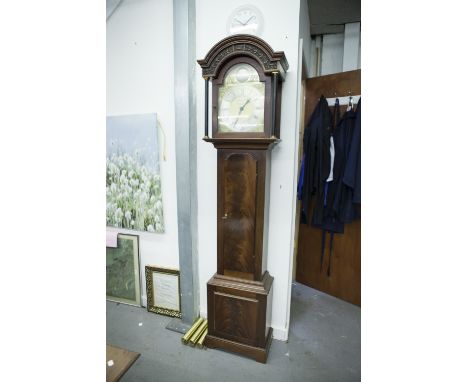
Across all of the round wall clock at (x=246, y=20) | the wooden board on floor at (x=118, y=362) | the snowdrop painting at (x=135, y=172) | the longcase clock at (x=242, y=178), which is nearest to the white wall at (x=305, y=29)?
the round wall clock at (x=246, y=20)

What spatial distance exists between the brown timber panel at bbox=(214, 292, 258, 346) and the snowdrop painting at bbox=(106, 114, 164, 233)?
82cm

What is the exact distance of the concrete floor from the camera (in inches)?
61.7

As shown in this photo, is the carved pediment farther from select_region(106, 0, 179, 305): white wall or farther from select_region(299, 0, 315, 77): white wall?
select_region(106, 0, 179, 305): white wall

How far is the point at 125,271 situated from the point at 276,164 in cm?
171

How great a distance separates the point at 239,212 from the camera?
5.27 ft

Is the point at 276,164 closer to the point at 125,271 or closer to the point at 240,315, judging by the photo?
the point at 240,315

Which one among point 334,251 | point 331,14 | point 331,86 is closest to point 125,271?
point 334,251

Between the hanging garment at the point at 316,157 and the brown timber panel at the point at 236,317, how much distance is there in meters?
1.16

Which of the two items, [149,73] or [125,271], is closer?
[149,73]
